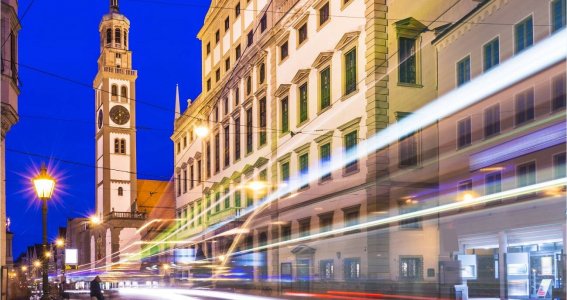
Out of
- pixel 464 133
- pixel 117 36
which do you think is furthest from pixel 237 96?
pixel 117 36

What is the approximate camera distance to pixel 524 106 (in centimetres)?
2656

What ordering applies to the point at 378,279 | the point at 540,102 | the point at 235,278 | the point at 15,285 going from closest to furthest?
the point at 15,285 < the point at 540,102 < the point at 378,279 < the point at 235,278

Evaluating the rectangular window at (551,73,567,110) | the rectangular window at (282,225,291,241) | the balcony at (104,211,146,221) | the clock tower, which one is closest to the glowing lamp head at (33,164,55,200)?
the rectangular window at (551,73,567,110)

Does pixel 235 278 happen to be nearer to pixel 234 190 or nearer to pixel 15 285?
pixel 234 190

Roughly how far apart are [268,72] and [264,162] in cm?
517

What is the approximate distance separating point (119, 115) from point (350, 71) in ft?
261

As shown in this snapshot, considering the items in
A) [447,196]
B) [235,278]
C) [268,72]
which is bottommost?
[235,278]

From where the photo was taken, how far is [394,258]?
28969mm

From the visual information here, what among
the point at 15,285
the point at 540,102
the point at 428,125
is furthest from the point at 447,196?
the point at 15,285

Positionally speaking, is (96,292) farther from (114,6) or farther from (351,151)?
(114,6)

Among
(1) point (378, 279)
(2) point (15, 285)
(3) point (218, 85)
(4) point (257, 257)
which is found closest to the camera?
(2) point (15, 285)

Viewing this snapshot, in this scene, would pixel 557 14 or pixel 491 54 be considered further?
pixel 491 54

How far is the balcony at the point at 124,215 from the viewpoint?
100250 mm

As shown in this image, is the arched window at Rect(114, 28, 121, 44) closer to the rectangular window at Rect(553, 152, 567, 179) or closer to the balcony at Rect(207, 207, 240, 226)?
the balcony at Rect(207, 207, 240, 226)
